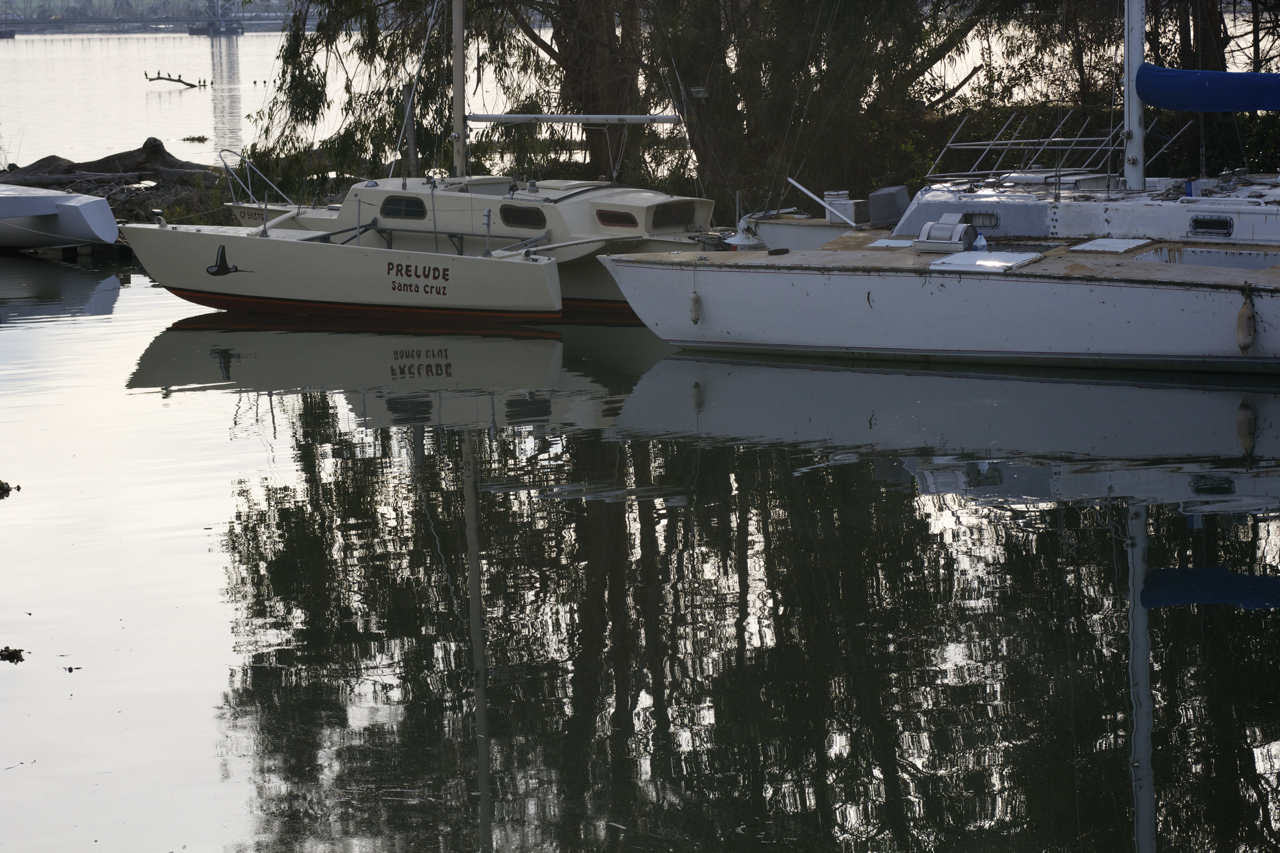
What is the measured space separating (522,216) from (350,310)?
2400 mm

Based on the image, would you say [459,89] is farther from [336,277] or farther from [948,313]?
[948,313]

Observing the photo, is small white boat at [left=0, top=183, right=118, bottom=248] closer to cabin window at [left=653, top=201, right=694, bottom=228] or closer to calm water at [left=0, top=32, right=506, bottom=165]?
calm water at [left=0, top=32, right=506, bottom=165]

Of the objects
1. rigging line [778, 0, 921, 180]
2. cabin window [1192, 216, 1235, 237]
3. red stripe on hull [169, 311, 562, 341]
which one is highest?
rigging line [778, 0, 921, 180]

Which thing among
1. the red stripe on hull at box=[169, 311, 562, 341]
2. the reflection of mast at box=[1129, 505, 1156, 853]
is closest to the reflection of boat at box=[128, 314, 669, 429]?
the red stripe on hull at box=[169, 311, 562, 341]

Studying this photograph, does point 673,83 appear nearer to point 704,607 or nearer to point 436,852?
point 704,607

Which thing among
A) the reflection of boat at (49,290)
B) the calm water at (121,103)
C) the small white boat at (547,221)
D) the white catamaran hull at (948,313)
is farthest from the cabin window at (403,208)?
the calm water at (121,103)

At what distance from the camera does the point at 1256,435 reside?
998 centimetres

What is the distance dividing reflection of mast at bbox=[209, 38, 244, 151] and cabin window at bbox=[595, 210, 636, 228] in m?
18.8

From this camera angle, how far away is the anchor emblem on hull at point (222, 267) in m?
16.9

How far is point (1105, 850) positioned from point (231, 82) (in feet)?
337

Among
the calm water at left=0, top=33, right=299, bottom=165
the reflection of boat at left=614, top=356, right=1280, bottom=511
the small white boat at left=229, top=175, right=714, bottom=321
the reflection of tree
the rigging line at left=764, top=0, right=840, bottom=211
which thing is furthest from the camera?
the calm water at left=0, top=33, right=299, bottom=165

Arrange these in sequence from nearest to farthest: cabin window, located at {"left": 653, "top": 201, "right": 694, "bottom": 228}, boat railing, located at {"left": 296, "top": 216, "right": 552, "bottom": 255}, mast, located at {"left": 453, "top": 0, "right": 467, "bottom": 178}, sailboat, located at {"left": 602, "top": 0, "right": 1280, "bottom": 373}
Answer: sailboat, located at {"left": 602, "top": 0, "right": 1280, "bottom": 373} → cabin window, located at {"left": 653, "top": 201, "right": 694, "bottom": 228} → boat railing, located at {"left": 296, "top": 216, "right": 552, "bottom": 255} → mast, located at {"left": 453, "top": 0, "right": 467, "bottom": 178}

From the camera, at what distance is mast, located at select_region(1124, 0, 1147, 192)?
13.5 metres

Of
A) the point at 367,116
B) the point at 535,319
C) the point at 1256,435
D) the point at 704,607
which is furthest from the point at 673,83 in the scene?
the point at 704,607
